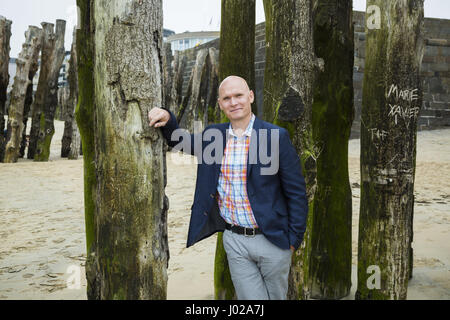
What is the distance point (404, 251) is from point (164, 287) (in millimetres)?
1663

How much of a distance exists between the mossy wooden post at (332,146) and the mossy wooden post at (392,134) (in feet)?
1.62

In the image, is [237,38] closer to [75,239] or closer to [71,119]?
[75,239]

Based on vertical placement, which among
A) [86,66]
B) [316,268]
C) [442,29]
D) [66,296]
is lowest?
[66,296]

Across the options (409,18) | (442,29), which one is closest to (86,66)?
(409,18)

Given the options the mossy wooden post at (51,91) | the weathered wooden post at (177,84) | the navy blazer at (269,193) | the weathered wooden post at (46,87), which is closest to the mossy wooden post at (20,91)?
the weathered wooden post at (46,87)

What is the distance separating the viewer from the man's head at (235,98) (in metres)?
2.27

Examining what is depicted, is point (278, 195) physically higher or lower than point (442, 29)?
lower

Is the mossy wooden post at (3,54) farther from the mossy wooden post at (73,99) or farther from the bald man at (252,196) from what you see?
the bald man at (252,196)

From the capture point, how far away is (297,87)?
265 cm

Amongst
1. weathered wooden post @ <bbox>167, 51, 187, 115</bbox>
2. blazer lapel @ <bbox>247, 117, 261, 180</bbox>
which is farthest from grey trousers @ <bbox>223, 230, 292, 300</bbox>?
weathered wooden post @ <bbox>167, 51, 187, 115</bbox>

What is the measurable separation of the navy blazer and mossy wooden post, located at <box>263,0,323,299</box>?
40cm

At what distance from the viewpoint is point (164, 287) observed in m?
2.25

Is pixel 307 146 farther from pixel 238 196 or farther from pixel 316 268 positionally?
pixel 316 268

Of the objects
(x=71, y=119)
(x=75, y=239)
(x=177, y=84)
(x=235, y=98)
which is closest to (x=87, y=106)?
(x=235, y=98)
